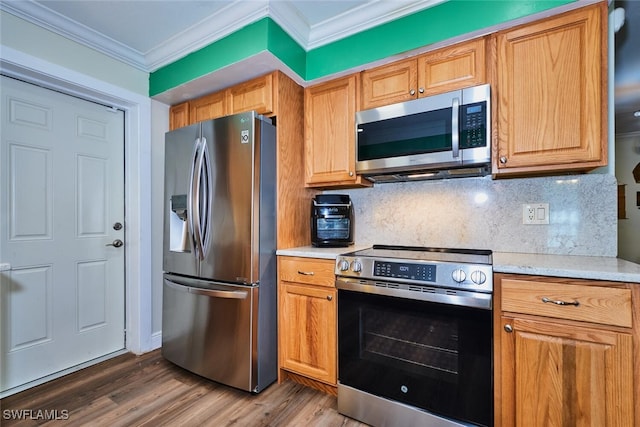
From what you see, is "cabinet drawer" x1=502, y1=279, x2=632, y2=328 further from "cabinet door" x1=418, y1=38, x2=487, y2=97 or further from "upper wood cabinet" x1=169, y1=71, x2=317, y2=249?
"upper wood cabinet" x1=169, y1=71, x2=317, y2=249

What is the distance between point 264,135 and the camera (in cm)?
192

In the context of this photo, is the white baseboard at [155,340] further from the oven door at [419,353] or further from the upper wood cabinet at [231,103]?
the upper wood cabinet at [231,103]

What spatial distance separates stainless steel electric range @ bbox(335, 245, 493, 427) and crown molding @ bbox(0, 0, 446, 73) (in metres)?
1.55

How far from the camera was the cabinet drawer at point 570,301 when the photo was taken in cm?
110

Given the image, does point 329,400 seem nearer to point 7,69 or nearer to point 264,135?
point 264,135

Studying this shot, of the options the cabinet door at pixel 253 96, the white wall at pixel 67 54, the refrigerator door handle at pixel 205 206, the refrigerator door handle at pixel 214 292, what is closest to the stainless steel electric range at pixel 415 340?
the refrigerator door handle at pixel 214 292

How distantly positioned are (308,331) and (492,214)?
1.42 metres

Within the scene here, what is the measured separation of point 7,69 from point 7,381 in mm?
1980

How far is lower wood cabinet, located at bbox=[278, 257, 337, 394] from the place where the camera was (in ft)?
5.86

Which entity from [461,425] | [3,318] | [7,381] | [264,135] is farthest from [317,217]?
[7,381]

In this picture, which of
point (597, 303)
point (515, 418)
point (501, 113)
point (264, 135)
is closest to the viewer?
point (597, 303)

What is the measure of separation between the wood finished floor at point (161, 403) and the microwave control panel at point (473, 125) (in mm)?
1698

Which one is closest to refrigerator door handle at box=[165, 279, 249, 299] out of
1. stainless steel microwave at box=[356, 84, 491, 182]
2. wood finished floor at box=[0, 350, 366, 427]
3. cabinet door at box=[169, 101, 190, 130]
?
wood finished floor at box=[0, 350, 366, 427]

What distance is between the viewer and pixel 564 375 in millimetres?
1182
